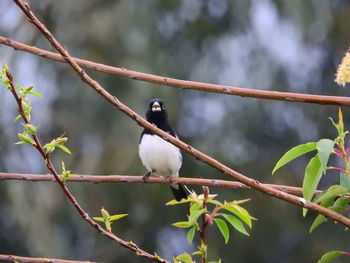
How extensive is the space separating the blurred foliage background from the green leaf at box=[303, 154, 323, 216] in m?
8.13

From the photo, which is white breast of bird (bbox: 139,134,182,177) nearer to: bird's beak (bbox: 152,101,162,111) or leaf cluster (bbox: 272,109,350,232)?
bird's beak (bbox: 152,101,162,111)

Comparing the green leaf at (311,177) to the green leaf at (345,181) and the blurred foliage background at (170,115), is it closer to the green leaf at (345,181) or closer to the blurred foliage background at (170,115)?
the green leaf at (345,181)

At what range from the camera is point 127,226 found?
11078 mm

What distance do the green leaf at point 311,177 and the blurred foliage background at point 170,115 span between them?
8.13m

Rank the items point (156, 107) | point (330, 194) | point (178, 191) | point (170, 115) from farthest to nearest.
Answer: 1. point (170, 115)
2. point (178, 191)
3. point (156, 107)
4. point (330, 194)

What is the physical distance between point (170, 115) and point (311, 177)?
8.84 m

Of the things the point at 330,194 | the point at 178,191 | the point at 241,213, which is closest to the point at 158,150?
the point at 178,191

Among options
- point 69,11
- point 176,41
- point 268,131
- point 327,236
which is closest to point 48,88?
point 69,11

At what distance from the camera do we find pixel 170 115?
1059 centimetres

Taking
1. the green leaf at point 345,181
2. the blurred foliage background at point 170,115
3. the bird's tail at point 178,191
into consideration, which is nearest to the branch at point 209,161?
the green leaf at point 345,181

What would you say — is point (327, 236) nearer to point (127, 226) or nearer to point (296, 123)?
point (296, 123)

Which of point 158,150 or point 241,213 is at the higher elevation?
point 158,150

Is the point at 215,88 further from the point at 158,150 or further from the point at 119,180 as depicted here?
the point at 158,150

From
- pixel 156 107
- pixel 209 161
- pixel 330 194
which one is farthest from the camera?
pixel 156 107
